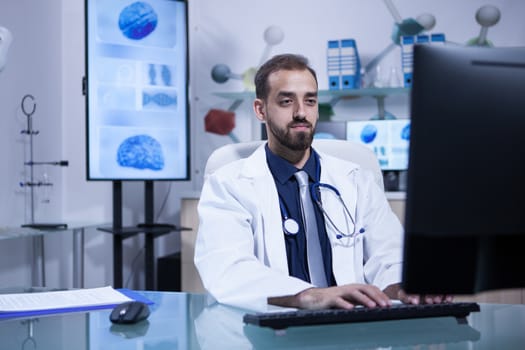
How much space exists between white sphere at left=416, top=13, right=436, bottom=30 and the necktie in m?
2.22

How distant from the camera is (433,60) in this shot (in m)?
0.67

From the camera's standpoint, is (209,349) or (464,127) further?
(209,349)

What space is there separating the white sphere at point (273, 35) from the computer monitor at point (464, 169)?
3.11 m

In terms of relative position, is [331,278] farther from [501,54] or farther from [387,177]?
[387,177]

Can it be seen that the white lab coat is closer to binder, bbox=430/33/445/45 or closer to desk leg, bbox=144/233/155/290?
desk leg, bbox=144/233/155/290

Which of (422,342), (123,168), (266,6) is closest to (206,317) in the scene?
(422,342)

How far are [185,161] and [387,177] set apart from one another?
3.63ft

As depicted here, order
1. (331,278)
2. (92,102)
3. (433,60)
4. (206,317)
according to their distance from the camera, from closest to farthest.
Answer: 1. (433,60)
2. (206,317)
3. (331,278)
4. (92,102)

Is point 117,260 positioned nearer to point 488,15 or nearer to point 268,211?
point 268,211

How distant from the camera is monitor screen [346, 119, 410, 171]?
3295mm

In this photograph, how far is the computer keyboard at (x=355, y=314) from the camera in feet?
2.93

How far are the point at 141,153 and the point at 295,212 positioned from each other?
1.58 metres

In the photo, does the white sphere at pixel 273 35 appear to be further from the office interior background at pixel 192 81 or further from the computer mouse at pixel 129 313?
the computer mouse at pixel 129 313

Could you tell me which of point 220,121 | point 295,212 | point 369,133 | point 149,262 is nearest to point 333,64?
point 369,133
